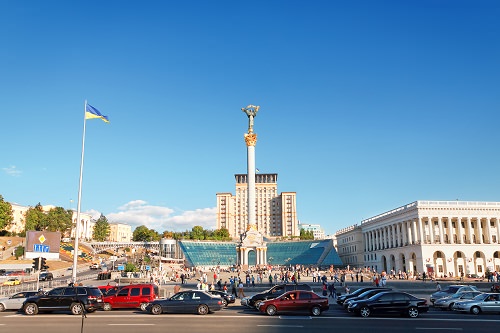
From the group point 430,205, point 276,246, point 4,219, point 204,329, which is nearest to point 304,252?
point 276,246

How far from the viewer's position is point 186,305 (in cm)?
2569

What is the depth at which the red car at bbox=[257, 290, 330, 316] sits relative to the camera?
25531 millimetres

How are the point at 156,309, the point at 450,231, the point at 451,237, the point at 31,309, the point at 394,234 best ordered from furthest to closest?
the point at 394,234 → the point at 450,231 → the point at 451,237 → the point at 31,309 → the point at 156,309

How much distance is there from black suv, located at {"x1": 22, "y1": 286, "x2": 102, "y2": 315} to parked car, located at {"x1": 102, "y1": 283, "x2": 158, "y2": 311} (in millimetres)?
2060

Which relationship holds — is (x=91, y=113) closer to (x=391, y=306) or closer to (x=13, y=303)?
(x=13, y=303)

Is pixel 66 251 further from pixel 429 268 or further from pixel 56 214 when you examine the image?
pixel 429 268

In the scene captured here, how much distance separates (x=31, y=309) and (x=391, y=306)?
2189 centimetres

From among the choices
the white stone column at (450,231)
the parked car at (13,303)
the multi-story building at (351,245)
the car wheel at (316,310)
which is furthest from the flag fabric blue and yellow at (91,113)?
the multi-story building at (351,245)

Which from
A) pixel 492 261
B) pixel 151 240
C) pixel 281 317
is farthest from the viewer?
pixel 151 240

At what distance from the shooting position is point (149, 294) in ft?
94.5

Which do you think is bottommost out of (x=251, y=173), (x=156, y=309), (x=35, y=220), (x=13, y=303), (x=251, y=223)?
(x=156, y=309)

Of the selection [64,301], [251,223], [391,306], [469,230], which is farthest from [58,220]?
[391,306]

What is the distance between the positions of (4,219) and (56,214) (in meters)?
29.2

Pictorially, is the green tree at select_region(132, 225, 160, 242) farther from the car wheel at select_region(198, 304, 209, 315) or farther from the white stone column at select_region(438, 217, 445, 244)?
the car wheel at select_region(198, 304, 209, 315)
